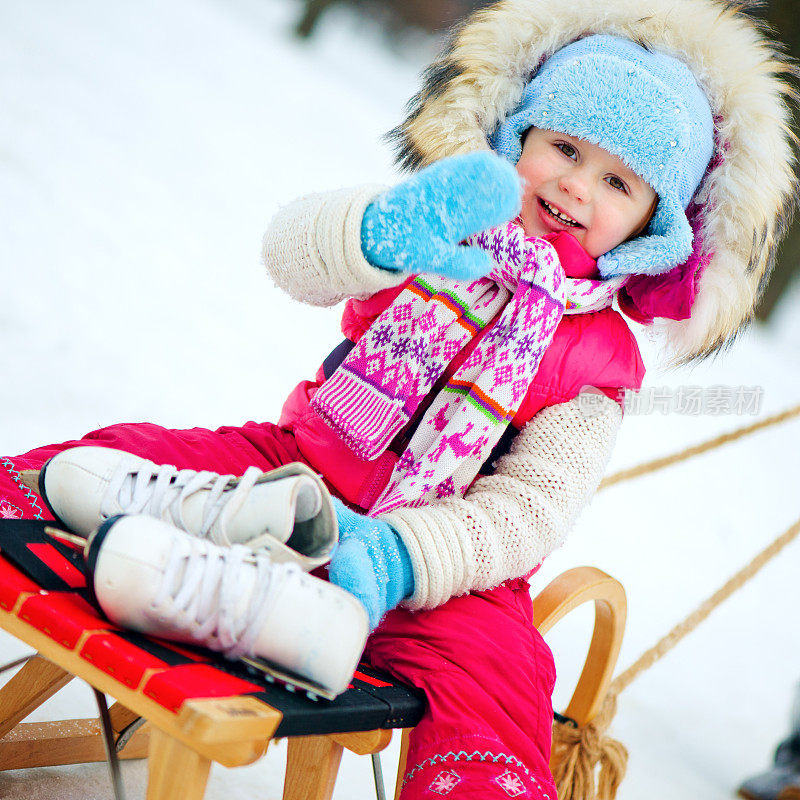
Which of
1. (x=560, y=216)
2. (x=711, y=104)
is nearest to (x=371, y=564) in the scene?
(x=560, y=216)

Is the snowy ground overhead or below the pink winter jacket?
below

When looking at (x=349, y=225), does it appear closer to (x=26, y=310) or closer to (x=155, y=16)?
(x=26, y=310)

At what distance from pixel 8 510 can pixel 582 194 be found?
62 centimetres

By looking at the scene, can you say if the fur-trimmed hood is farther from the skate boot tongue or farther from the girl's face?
the skate boot tongue

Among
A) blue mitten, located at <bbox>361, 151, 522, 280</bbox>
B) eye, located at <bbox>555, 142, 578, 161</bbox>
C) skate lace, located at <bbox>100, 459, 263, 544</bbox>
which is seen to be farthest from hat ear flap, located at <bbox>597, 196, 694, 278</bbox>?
skate lace, located at <bbox>100, 459, 263, 544</bbox>

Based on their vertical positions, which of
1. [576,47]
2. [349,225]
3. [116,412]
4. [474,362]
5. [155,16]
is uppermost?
[576,47]

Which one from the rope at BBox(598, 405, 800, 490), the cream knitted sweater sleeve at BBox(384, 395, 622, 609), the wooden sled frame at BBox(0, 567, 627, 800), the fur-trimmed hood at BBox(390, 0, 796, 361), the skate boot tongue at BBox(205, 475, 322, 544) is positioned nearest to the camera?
the wooden sled frame at BBox(0, 567, 627, 800)

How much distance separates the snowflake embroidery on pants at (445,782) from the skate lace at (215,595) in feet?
0.67

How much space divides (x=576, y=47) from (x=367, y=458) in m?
0.51

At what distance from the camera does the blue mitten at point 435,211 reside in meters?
0.68

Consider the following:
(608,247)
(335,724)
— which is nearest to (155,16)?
(608,247)

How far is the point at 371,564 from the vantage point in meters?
0.69

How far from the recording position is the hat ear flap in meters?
0.90

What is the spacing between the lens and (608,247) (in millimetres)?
931
